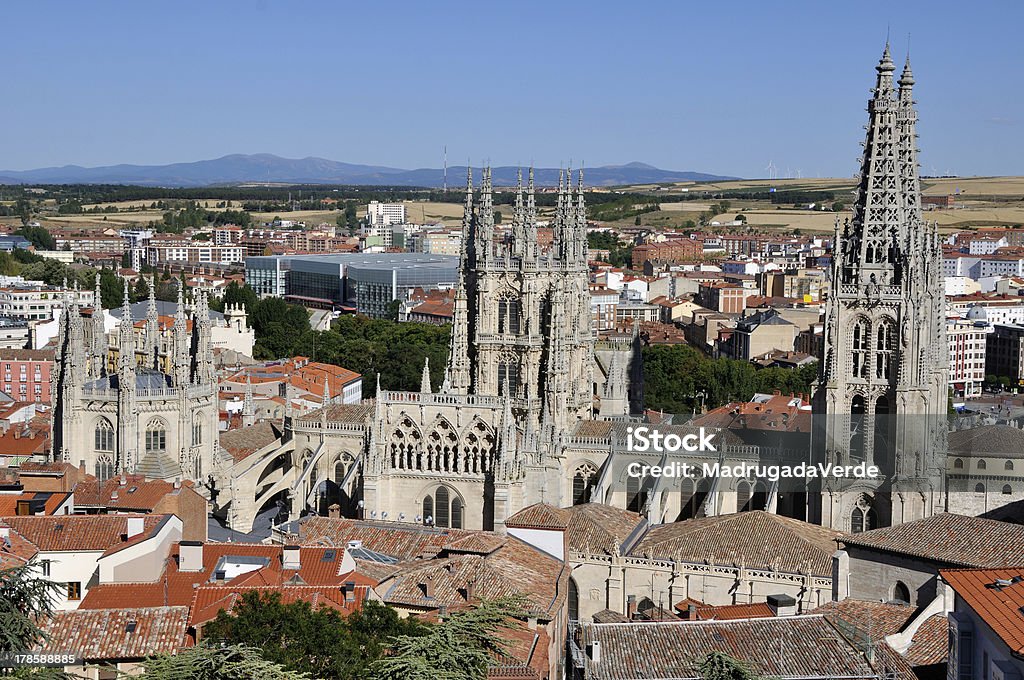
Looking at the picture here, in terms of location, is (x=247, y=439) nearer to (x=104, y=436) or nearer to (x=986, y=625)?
(x=104, y=436)

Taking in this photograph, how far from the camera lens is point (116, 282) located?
156375 millimetres

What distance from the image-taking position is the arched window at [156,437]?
197ft

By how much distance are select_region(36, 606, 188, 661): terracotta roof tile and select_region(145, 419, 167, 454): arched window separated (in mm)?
24912

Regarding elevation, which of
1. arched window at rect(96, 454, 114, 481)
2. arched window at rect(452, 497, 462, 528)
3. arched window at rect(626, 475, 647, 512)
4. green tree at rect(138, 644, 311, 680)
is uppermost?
green tree at rect(138, 644, 311, 680)

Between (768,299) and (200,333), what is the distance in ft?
411

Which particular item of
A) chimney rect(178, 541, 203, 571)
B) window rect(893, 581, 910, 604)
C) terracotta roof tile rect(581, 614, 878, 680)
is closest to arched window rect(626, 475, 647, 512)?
window rect(893, 581, 910, 604)

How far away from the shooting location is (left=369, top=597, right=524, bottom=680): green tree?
30.4 m

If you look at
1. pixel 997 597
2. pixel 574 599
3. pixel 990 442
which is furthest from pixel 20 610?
pixel 990 442

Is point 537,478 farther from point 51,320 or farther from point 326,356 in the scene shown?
point 51,320

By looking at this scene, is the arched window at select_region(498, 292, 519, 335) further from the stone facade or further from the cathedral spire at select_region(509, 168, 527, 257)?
the stone facade

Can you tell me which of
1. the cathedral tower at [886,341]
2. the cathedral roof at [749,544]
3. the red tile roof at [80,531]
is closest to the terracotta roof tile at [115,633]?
the red tile roof at [80,531]

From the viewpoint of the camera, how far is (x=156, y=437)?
2376 inches

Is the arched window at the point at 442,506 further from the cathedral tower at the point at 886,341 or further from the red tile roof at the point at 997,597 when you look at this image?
the red tile roof at the point at 997,597

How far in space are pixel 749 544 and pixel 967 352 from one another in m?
100
